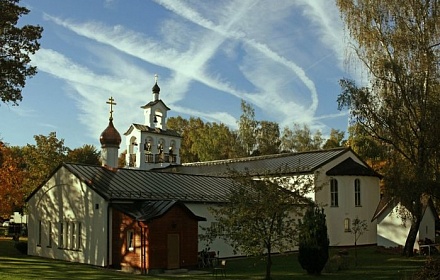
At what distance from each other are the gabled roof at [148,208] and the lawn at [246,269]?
9.05ft

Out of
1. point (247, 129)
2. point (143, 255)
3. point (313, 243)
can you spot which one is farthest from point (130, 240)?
point (247, 129)

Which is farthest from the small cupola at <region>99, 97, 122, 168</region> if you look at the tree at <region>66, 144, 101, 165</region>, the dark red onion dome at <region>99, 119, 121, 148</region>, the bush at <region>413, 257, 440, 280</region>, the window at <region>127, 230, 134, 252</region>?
the tree at <region>66, 144, 101, 165</region>

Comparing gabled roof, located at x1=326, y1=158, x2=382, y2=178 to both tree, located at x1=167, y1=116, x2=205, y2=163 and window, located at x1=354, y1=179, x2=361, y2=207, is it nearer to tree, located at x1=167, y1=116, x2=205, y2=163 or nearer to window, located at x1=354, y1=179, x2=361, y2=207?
window, located at x1=354, y1=179, x2=361, y2=207

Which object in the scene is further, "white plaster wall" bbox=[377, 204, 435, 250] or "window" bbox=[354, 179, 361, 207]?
"window" bbox=[354, 179, 361, 207]

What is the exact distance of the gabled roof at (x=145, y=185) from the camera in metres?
28.7

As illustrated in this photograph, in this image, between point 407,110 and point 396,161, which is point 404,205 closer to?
point 396,161

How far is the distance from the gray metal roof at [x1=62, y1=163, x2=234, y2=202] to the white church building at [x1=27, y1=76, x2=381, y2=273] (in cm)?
6

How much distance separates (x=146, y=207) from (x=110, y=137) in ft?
27.1

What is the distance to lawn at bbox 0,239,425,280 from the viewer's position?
74.0 ft

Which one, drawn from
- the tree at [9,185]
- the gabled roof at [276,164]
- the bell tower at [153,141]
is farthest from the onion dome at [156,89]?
the tree at [9,185]

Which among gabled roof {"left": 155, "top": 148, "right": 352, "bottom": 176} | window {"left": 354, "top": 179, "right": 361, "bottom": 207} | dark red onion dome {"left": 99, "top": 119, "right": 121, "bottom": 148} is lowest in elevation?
window {"left": 354, "top": 179, "right": 361, "bottom": 207}

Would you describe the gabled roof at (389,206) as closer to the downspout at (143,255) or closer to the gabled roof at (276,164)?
the gabled roof at (276,164)

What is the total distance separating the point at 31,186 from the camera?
47469mm

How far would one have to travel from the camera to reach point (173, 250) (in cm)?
2611
